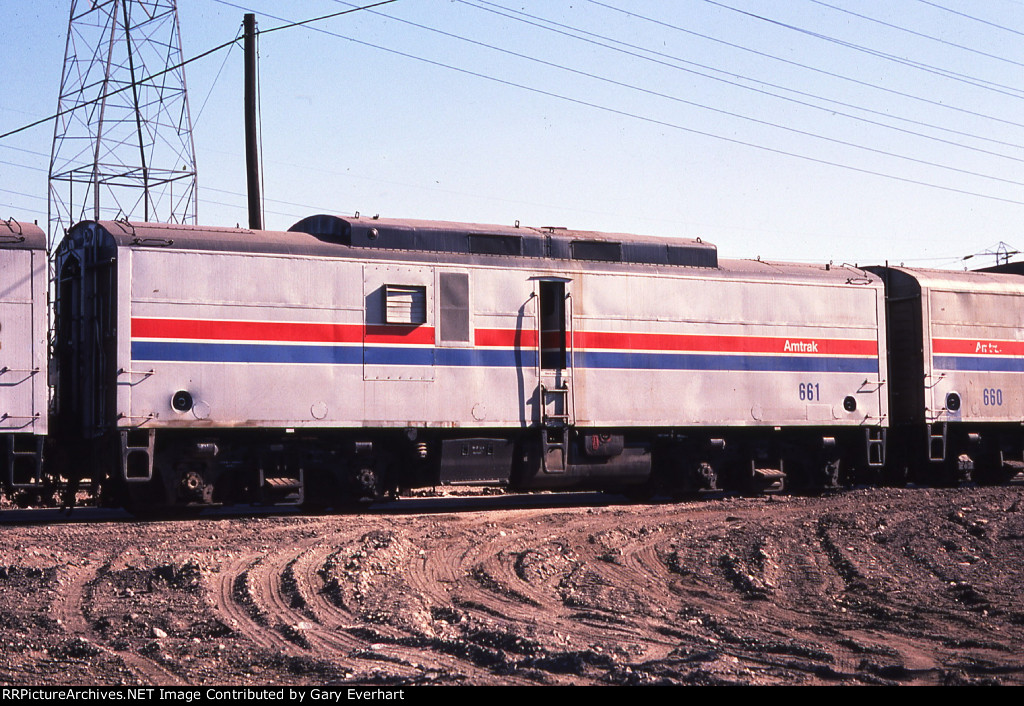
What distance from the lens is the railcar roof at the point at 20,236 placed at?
1527 cm

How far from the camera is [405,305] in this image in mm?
17141

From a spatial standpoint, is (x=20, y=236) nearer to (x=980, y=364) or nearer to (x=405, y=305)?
(x=405, y=305)

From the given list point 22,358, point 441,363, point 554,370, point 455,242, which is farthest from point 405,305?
point 22,358

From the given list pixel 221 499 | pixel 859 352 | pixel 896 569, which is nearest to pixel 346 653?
pixel 896 569

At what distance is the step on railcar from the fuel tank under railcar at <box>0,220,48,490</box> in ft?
2.82

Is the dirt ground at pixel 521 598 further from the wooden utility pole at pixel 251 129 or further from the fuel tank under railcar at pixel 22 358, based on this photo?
the wooden utility pole at pixel 251 129

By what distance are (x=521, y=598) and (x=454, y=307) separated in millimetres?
7321

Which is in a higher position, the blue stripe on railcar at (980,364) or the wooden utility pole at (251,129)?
the wooden utility pole at (251,129)

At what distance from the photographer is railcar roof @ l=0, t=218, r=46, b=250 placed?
15266 millimetres

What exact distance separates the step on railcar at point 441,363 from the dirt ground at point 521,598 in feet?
3.80

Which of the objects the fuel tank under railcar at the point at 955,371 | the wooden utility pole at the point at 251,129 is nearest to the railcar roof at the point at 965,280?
the fuel tank under railcar at the point at 955,371

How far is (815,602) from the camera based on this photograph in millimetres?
10609

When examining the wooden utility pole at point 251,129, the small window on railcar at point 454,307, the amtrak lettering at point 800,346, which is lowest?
the amtrak lettering at point 800,346
